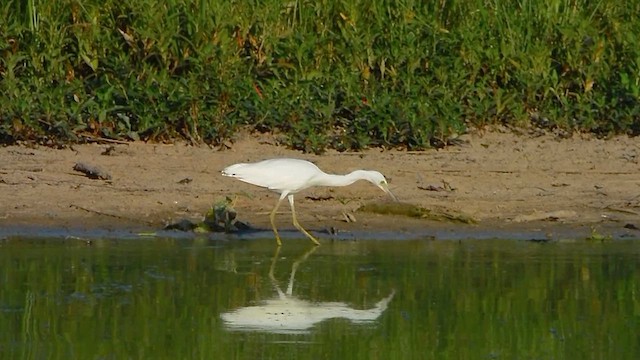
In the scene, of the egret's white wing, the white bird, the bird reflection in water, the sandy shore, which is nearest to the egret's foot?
the white bird

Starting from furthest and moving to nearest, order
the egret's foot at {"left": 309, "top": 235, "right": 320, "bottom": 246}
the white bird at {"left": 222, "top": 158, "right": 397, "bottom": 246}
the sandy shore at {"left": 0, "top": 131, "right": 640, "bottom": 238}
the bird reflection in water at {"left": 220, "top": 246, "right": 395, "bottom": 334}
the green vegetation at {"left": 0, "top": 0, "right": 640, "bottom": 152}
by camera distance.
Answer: the green vegetation at {"left": 0, "top": 0, "right": 640, "bottom": 152} < the sandy shore at {"left": 0, "top": 131, "right": 640, "bottom": 238} < the egret's foot at {"left": 309, "top": 235, "right": 320, "bottom": 246} < the white bird at {"left": 222, "top": 158, "right": 397, "bottom": 246} < the bird reflection in water at {"left": 220, "top": 246, "right": 395, "bottom": 334}

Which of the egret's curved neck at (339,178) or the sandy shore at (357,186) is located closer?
the egret's curved neck at (339,178)

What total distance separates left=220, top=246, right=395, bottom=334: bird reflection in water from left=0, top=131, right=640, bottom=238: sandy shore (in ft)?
7.42

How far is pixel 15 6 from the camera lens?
35.7 ft

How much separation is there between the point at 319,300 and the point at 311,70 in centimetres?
427

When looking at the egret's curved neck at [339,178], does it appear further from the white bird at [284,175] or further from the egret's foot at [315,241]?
the egret's foot at [315,241]

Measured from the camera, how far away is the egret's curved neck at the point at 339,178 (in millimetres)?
8590

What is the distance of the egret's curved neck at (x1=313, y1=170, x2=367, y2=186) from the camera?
859 cm

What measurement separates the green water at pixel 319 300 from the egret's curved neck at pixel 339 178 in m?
0.38

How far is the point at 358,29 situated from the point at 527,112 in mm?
1425

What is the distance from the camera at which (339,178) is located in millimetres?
8664

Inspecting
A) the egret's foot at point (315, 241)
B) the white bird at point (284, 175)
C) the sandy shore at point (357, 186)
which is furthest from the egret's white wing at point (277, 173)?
the sandy shore at point (357, 186)

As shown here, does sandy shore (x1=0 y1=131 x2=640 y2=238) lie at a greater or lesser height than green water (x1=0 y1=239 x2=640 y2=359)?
greater

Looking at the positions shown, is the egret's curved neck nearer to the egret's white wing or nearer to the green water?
the egret's white wing
